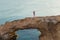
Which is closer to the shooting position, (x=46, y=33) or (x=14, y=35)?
(x=46, y=33)

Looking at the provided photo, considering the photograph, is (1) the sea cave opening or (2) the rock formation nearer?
(2) the rock formation

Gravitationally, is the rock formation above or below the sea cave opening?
above

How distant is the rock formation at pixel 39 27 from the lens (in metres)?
9.38

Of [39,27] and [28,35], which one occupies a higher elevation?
[39,27]

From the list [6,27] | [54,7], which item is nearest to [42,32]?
[6,27]

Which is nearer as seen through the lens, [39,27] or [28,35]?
[39,27]

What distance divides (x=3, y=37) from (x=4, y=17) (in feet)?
14.6

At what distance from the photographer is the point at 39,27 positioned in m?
9.64

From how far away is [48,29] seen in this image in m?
9.44

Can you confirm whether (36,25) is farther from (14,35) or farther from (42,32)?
(14,35)

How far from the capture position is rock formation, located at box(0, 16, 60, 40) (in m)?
9.38

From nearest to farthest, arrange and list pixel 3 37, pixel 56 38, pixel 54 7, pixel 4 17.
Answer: pixel 56 38
pixel 3 37
pixel 54 7
pixel 4 17

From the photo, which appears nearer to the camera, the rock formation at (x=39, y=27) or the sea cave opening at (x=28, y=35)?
the rock formation at (x=39, y=27)

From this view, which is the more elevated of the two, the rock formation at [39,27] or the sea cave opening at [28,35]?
the rock formation at [39,27]
